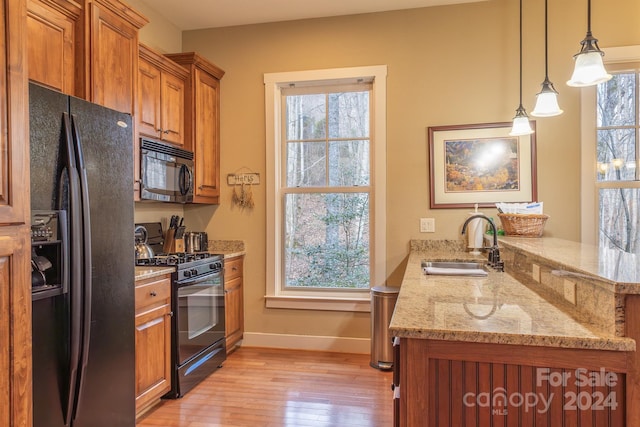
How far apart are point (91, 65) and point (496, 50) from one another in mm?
2978

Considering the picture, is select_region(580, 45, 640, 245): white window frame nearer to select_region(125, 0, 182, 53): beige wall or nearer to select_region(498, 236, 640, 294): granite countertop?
select_region(498, 236, 640, 294): granite countertop

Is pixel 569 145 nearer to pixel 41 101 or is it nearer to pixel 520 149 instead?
pixel 520 149

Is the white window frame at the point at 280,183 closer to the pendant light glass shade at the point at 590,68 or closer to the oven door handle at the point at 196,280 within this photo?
the oven door handle at the point at 196,280

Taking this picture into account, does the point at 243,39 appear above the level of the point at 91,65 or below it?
above

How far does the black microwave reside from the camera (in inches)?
113

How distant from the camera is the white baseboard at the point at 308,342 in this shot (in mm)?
3613

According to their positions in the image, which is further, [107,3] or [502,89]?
[502,89]

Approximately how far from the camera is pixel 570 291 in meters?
1.52

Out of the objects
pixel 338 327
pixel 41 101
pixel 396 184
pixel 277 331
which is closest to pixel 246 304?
pixel 277 331

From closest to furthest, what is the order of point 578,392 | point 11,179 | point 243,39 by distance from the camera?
point 578,392 → point 11,179 → point 243,39

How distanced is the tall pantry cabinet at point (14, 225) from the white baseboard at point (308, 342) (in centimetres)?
241

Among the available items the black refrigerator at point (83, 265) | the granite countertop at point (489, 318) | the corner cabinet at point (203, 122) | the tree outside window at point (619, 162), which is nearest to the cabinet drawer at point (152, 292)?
the black refrigerator at point (83, 265)

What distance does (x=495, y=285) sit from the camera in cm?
202

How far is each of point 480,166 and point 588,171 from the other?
0.80 m
